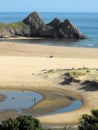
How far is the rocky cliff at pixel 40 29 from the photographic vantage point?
298ft

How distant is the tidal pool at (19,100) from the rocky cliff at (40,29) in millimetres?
55797

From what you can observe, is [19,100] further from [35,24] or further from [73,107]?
[35,24]

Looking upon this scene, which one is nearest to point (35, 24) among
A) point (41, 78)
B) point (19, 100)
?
point (41, 78)

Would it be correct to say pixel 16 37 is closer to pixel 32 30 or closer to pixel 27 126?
pixel 32 30

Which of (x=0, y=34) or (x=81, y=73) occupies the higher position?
(x=81, y=73)

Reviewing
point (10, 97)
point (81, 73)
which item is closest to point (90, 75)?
point (81, 73)

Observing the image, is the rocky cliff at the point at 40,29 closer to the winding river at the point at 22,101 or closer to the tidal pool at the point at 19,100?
the tidal pool at the point at 19,100

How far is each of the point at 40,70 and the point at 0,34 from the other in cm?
4954

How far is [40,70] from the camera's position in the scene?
134 ft

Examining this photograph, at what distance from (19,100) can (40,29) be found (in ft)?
204

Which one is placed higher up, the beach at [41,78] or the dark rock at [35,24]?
the beach at [41,78]

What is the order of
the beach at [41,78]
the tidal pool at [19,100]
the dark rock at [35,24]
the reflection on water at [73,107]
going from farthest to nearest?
the dark rock at [35,24] → the tidal pool at [19,100] → the reflection on water at [73,107] → the beach at [41,78]

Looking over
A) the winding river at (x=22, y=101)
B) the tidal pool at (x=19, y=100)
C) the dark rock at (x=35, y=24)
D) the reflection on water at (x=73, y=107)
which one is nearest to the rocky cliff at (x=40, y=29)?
the dark rock at (x=35, y=24)

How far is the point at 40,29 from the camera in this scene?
93.4 m
